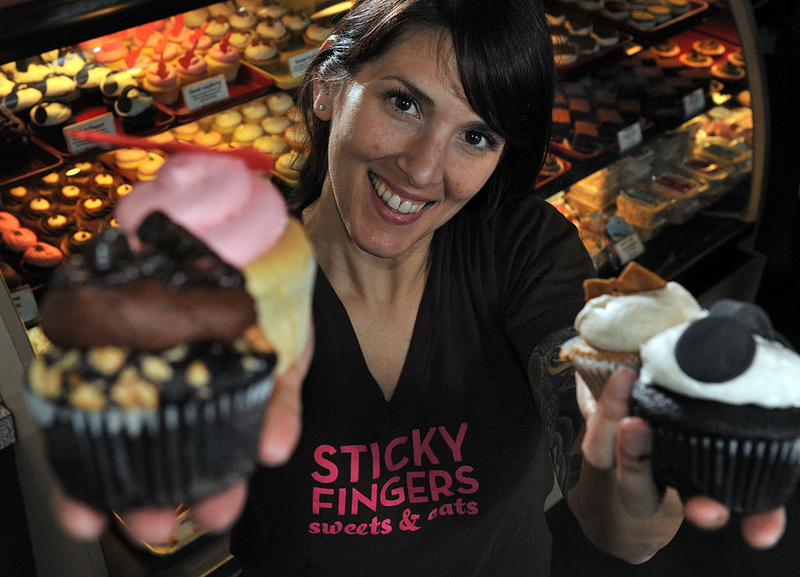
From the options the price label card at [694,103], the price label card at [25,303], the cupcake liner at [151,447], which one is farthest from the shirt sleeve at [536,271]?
the price label card at [694,103]

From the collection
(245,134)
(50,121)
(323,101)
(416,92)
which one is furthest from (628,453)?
(245,134)

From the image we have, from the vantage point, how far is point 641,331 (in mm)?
1109

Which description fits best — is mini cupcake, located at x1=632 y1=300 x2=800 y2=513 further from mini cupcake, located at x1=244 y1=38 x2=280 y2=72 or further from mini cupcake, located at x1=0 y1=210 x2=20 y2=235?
mini cupcake, located at x1=244 y1=38 x2=280 y2=72

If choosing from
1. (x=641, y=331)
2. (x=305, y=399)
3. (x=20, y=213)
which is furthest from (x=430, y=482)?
(x=20, y=213)

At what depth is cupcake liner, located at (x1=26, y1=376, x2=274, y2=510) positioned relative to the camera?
801mm

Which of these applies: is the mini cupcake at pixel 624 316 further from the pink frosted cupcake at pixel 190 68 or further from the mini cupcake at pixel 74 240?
the pink frosted cupcake at pixel 190 68

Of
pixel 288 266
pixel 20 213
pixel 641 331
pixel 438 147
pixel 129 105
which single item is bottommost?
pixel 20 213

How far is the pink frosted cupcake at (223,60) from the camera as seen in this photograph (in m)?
3.08

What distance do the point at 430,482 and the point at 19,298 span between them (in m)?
1.42

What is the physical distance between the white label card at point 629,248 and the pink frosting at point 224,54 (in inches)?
72.8

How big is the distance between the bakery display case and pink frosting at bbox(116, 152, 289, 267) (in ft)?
3.00

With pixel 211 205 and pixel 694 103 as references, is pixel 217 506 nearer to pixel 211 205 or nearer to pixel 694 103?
pixel 211 205

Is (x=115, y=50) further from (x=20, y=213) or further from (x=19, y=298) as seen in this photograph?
(x=19, y=298)

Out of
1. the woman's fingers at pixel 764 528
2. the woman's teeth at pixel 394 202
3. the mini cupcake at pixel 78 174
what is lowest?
the mini cupcake at pixel 78 174
